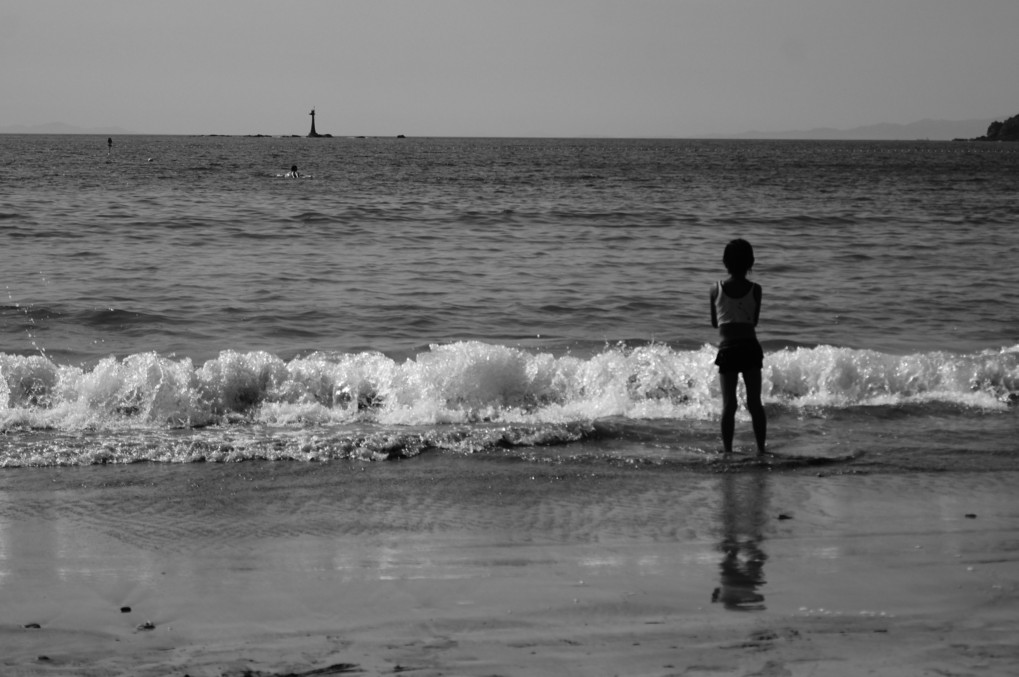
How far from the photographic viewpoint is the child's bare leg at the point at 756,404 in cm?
743

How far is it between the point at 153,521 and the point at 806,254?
1555cm

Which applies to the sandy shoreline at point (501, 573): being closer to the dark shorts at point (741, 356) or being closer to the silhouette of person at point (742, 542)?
the silhouette of person at point (742, 542)

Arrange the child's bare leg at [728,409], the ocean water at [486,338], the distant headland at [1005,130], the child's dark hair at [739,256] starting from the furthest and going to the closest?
the distant headland at [1005,130] < the ocean water at [486,338] < the child's bare leg at [728,409] < the child's dark hair at [739,256]

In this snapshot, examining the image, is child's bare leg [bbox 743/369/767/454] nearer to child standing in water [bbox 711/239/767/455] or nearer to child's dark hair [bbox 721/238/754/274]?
child standing in water [bbox 711/239/767/455]

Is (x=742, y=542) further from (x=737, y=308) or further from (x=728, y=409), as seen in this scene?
(x=737, y=308)

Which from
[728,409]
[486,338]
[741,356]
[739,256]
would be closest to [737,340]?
[741,356]

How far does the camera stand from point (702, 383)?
9789 millimetres

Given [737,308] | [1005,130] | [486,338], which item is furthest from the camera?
[1005,130]

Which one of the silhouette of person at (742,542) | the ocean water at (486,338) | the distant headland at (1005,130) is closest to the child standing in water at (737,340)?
the ocean water at (486,338)

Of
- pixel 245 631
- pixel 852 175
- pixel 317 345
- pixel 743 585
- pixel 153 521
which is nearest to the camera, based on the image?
pixel 245 631

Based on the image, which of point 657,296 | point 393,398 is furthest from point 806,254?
point 393,398

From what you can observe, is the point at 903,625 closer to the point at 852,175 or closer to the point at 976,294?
the point at 976,294

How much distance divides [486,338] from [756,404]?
5046 mm

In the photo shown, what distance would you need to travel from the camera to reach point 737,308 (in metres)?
7.32
